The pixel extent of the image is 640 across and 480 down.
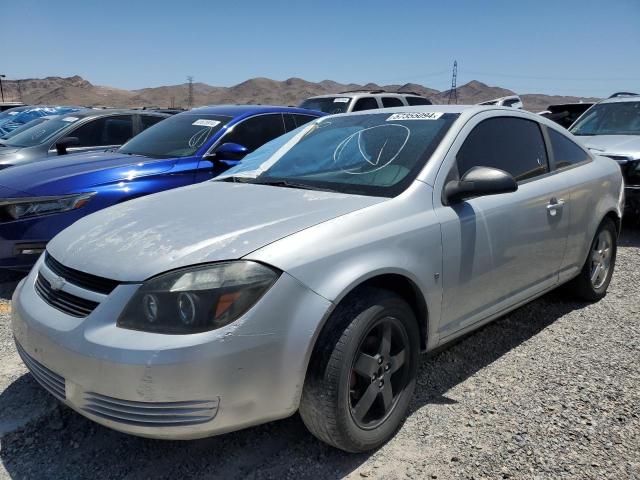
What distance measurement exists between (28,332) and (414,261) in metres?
1.78

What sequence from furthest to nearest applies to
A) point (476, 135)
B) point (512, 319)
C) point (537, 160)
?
1. point (512, 319)
2. point (537, 160)
3. point (476, 135)

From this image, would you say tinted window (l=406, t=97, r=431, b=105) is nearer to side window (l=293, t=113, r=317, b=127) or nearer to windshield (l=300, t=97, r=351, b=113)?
windshield (l=300, t=97, r=351, b=113)

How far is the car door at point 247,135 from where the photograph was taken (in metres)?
5.27

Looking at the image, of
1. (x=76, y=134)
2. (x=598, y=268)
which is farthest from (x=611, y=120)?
(x=76, y=134)

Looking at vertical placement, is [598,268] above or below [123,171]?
below

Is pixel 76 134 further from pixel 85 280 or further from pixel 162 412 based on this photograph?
pixel 162 412

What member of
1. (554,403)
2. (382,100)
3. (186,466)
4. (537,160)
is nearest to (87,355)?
(186,466)

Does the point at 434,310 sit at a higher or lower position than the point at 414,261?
lower

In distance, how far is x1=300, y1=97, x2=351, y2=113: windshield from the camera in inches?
436

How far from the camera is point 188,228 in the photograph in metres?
2.48

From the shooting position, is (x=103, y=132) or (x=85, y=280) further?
(x=103, y=132)

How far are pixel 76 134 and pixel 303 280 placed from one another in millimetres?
6357

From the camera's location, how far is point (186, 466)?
2492 millimetres

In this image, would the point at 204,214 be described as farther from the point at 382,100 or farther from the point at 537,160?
the point at 382,100
